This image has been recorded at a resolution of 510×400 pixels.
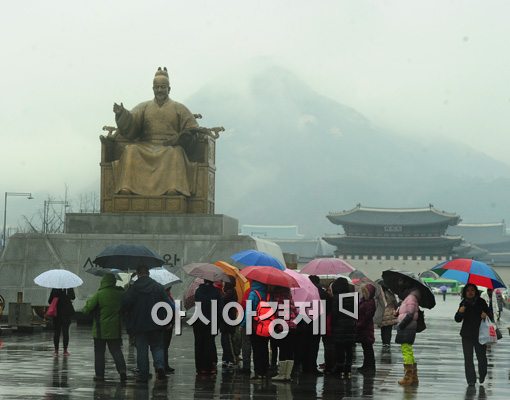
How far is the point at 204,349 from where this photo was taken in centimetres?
1345

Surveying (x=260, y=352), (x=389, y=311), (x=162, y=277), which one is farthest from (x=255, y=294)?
(x=389, y=311)

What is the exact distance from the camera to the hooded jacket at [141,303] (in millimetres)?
12398

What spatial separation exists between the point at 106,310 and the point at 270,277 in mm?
1692

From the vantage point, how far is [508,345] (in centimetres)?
2203

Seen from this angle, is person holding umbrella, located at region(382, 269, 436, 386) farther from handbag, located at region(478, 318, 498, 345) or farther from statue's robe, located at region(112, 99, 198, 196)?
statue's robe, located at region(112, 99, 198, 196)

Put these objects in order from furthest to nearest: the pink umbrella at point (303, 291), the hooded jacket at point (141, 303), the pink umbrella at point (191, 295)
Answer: the pink umbrella at point (191, 295) < the pink umbrella at point (303, 291) < the hooded jacket at point (141, 303)

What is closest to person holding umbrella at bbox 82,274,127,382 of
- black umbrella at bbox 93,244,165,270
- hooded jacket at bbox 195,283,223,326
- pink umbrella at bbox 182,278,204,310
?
black umbrella at bbox 93,244,165,270

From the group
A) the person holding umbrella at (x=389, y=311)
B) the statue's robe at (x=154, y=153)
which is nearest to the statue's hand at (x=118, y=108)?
the statue's robe at (x=154, y=153)

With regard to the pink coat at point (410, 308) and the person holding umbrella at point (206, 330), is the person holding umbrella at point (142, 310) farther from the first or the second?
the pink coat at point (410, 308)

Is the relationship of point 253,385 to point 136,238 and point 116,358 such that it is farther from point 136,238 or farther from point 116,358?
point 136,238

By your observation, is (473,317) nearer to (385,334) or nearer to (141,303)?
(141,303)

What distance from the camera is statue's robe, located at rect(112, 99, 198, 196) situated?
24062mm

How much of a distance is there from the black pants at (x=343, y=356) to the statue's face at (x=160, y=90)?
11.6 meters

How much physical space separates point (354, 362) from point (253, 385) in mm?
4158
